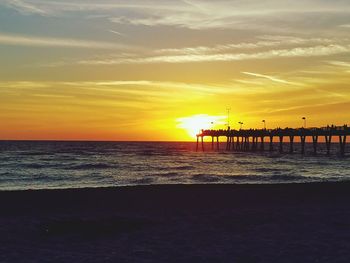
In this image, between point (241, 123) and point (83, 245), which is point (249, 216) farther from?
point (241, 123)

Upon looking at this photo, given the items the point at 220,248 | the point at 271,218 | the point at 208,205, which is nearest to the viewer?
the point at 220,248

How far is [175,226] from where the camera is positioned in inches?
570

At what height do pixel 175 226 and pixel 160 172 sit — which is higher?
pixel 175 226

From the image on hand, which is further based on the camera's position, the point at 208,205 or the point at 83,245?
the point at 208,205

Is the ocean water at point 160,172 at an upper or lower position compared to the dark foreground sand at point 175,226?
lower

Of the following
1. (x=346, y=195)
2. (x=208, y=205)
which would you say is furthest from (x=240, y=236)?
(x=346, y=195)

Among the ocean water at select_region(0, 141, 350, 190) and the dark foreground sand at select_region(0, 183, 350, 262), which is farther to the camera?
the ocean water at select_region(0, 141, 350, 190)

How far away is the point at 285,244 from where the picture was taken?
12141 mm

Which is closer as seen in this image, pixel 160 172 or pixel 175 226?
pixel 175 226

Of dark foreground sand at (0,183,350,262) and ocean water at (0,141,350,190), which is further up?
dark foreground sand at (0,183,350,262)

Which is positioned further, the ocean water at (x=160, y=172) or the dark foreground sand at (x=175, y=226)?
the ocean water at (x=160, y=172)

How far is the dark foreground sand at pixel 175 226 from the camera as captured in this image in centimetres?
1126

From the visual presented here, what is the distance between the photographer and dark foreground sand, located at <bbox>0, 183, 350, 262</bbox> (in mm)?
11258

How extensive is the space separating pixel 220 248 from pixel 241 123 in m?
Result: 122
